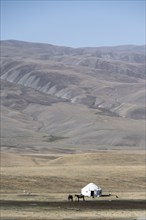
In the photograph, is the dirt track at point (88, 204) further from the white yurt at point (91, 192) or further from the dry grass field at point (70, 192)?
the white yurt at point (91, 192)

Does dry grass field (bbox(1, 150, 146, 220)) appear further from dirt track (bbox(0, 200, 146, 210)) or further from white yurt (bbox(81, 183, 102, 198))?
white yurt (bbox(81, 183, 102, 198))

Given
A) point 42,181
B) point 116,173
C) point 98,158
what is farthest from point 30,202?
point 98,158

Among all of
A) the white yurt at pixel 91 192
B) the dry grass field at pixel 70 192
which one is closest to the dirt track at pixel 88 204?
the dry grass field at pixel 70 192

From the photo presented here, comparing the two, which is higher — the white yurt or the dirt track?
the white yurt

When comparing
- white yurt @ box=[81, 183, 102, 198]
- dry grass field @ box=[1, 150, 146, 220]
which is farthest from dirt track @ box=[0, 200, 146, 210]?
white yurt @ box=[81, 183, 102, 198]

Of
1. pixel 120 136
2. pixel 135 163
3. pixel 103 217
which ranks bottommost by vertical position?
pixel 103 217

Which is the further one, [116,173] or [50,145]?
[50,145]

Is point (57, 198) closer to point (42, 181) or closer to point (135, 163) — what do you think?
point (42, 181)
